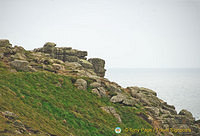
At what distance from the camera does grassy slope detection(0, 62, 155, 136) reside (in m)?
19.4

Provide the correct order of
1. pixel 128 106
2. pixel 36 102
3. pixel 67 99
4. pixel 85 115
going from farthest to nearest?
pixel 128 106
pixel 67 99
pixel 85 115
pixel 36 102

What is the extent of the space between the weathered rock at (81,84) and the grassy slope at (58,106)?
4.04 feet

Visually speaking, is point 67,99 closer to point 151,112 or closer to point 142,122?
point 142,122

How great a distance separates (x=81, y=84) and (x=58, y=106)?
487 inches

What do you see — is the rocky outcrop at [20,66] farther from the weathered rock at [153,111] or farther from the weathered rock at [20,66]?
the weathered rock at [153,111]

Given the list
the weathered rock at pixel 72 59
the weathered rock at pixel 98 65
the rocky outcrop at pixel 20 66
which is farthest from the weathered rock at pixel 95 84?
the weathered rock at pixel 72 59

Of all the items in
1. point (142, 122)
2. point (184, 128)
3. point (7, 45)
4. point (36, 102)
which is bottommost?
point (184, 128)

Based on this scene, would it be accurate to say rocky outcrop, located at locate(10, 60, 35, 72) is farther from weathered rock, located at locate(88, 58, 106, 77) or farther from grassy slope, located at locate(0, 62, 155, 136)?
weathered rock, located at locate(88, 58, 106, 77)

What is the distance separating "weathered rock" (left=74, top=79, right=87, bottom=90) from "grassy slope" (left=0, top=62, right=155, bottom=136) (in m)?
1.23

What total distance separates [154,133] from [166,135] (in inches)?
151

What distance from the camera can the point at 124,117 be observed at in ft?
114

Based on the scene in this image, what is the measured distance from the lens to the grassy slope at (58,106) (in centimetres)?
1938

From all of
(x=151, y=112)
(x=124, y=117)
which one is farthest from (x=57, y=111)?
(x=151, y=112)

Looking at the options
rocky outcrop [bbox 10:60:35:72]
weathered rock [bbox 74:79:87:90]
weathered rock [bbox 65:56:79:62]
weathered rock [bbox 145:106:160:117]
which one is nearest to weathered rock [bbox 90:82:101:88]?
weathered rock [bbox 74:79:87:90]
